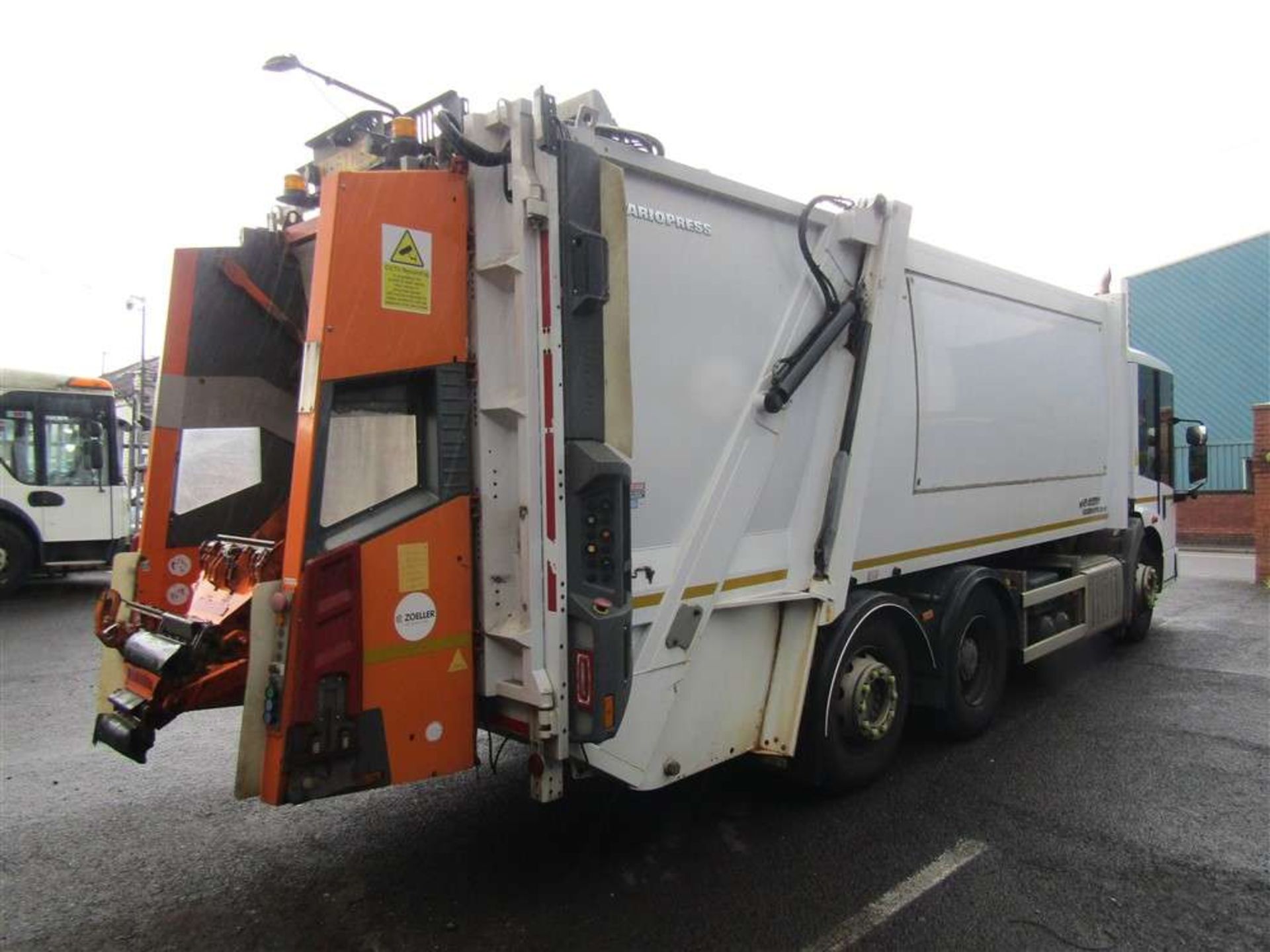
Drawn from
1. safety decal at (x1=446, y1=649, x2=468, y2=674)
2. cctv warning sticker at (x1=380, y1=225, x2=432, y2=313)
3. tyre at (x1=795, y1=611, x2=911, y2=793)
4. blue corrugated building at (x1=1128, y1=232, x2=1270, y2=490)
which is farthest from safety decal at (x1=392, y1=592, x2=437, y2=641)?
blue corrugated building at (x1=1128, y1=232, x2=1270, y2=490)

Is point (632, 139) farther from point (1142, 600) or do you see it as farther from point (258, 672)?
point (1142, 600)

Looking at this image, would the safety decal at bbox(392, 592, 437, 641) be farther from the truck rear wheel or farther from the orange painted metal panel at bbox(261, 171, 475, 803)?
the truck rear wheel

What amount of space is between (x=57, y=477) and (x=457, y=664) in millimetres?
11851

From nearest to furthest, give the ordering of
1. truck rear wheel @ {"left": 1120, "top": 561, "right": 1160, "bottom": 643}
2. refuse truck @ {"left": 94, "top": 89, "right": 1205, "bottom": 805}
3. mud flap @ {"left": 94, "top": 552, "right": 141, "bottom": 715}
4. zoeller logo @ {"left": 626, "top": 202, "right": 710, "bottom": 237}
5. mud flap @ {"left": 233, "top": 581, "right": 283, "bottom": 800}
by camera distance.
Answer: mud flap @ {"left": 233, "top": 581, "right": 283, "bottom": 800}
refuse truck @ {"left": 94, "top": 89, "right": 1205, "bottom": 805}
zoeller logo @ {"left": 626, "top": 202, "right": 710, "bottom": 237}
mud flap @ {"left": 94, "top": 552, "right": 141, "bottom": 715}
truck rear wheel @ {"left": 1120, "top": 561, "right": 1160, "bottom": 643}

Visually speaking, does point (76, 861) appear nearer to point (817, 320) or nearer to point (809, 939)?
point (809, 939)

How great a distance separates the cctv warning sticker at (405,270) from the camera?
3.00 metres

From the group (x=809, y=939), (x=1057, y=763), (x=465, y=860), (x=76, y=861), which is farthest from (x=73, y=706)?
(x=1057, y=763)

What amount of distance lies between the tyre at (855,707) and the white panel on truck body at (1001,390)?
96 centimetres

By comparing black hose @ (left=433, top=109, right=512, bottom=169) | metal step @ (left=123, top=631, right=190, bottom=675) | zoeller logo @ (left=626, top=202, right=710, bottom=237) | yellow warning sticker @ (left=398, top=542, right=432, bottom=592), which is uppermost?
black hose @ (left=433, top=109, right=512, bottom=169)

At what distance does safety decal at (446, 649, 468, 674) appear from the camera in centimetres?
319

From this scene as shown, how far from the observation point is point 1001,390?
18.7ft

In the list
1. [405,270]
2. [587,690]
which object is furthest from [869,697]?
→ [405,270]

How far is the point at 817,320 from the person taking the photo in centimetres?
418

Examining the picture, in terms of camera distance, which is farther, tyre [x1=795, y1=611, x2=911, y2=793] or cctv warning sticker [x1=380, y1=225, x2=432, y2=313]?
tyre [x1=795, y1=611, x2=911, y2=793]
